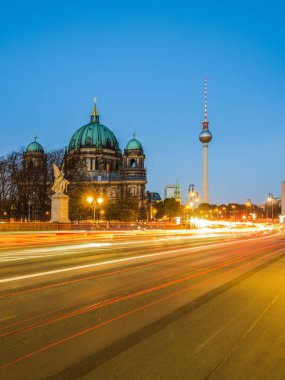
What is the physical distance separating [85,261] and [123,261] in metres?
1.58

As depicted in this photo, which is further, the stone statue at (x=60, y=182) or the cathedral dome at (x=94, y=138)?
the cathedral dome at (x=94, y=138)

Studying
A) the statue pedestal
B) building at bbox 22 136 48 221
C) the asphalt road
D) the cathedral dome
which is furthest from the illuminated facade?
the asphalt road

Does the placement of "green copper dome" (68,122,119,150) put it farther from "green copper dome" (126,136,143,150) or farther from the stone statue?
the stone statue

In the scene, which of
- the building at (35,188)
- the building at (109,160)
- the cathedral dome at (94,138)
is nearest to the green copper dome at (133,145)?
the building at (109,160)

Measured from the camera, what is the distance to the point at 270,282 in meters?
13.6

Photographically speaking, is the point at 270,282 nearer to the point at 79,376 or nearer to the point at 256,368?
the point at 256,368

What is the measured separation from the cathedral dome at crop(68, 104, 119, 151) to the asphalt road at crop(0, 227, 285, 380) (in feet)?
485

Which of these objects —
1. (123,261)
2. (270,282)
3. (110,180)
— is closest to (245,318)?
(270,282)

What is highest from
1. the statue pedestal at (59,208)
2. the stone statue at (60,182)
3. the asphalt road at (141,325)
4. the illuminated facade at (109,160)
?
the illuminated facade at (109,160)

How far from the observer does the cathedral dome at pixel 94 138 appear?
161 m

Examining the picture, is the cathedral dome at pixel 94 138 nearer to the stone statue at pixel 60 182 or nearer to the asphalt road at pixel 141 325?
the stone statue at pixel 60 182

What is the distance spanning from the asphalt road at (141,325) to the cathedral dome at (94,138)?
485 feet

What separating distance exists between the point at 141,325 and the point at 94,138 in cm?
15692

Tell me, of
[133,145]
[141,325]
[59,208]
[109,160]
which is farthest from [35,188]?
[133,145]
